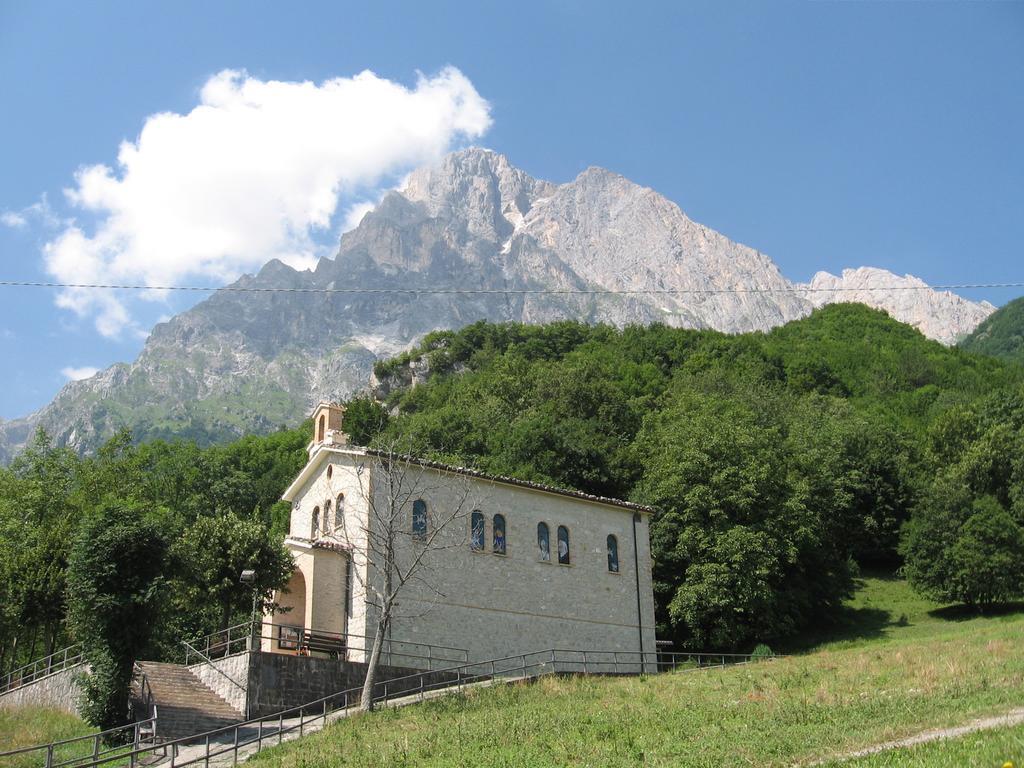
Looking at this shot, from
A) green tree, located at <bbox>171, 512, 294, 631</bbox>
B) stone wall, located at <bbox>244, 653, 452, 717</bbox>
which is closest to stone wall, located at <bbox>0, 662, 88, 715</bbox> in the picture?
green tree, located at <bbox>171, 512, 294, 631</bbox>

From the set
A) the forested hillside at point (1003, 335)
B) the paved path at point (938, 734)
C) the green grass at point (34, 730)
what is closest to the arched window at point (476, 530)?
the green grass at point (34, 730)

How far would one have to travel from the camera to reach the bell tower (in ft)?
125

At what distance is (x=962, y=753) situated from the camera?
14289 mm

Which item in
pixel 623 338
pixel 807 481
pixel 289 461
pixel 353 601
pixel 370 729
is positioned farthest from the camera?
pixel 623 338

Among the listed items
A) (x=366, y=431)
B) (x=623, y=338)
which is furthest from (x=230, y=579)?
(x=623, y=338)

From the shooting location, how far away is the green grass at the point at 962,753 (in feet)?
44.9

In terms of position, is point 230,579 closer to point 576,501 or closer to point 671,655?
point 576,501

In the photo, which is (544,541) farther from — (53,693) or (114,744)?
(53,693)

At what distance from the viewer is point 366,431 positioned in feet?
252

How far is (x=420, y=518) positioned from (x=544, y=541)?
5260 mm

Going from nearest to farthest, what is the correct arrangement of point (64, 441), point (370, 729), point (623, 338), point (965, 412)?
point (370, 729) → point (965, 412) → point (623, 338) → point (64, 441)

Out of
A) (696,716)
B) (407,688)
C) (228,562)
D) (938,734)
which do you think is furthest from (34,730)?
(938,734)

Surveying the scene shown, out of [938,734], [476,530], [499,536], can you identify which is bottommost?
[938,734]

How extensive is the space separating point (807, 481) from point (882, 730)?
110ft
